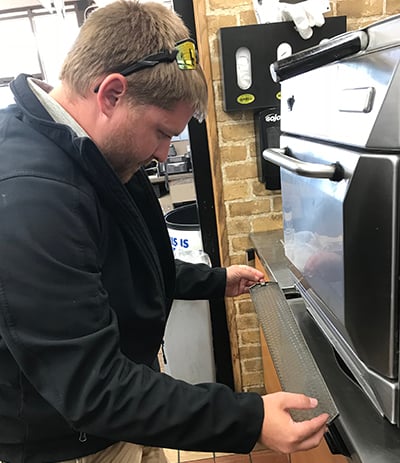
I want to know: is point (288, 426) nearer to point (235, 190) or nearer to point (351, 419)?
point (351, 419)

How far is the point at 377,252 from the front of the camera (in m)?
0.53

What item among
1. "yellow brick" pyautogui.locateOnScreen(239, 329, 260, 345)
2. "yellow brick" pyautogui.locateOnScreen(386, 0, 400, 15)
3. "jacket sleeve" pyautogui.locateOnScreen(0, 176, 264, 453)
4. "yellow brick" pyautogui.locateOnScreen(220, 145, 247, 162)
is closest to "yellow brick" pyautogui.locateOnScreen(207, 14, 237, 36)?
"yellow brick" pyautogui.locateOnScreen(220, 145, 247, 162)

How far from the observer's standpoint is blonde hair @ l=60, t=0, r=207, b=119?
700 millimetres

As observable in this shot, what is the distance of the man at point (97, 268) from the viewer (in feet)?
1.95

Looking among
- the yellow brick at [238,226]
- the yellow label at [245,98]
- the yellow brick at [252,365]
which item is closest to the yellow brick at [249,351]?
the yellow brick at [252,365]

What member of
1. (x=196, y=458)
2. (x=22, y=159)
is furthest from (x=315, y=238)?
(x=196, y=458)

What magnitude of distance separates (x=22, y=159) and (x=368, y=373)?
0.54 m

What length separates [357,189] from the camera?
55cm

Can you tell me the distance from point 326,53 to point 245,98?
780 mm

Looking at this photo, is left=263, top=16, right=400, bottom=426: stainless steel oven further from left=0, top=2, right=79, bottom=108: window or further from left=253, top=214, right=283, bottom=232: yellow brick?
left=0, top=2, right=79, bottom=108: window

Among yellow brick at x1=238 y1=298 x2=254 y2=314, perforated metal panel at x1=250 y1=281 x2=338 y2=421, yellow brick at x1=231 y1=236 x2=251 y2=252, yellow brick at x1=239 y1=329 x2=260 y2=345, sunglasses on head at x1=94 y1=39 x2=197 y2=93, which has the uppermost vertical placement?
sunglasses on head at x1=94 y1=39 x2=197 y2=93

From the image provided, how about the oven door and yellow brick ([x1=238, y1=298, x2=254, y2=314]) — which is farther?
yellow brick ([x1=238, y1=298, x2=254, y2=314])

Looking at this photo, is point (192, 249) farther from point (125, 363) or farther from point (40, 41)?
point (40, 41)

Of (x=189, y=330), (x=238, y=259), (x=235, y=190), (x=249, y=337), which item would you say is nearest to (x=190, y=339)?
(x=189, y=330)
